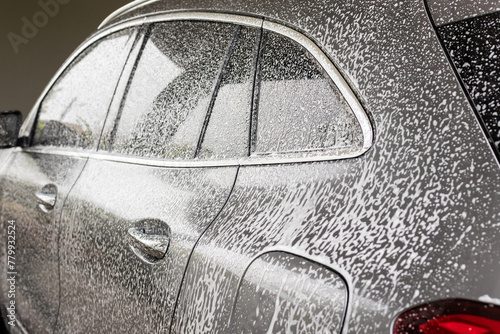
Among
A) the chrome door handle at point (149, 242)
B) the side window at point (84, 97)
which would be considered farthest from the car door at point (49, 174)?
the chrome door handle at point (149, 242)

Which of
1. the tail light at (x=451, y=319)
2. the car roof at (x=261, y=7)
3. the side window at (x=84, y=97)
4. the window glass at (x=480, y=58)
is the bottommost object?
the tail light at (x=451, y=319)

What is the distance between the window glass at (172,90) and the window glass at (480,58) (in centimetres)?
65

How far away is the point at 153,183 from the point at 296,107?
1.70ft

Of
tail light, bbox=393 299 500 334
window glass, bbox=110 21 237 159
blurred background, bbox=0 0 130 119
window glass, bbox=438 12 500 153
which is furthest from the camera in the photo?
blurred background, bbox=0 0 130 119

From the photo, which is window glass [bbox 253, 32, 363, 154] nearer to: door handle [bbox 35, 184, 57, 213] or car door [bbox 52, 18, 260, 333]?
car door [bbox 52, 18, 260, 333]

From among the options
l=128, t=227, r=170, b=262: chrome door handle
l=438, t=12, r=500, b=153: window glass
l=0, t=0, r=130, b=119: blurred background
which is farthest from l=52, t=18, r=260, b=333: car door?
l=0, t=0, r=130, b=119: blurred background

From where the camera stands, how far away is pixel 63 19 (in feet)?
27.1

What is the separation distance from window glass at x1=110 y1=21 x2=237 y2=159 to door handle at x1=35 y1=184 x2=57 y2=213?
0.35m

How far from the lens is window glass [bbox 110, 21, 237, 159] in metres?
1.58

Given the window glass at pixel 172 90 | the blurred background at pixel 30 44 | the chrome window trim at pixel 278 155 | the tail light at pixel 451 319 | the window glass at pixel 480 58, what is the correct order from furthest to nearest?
1. the blurred background at pixel 30 44
2. the window glass at pixel 172 90
3. the chrome window trim at pixel 278 155
4. the window glass at pixel 480 58
5. the tail light at pixel 451 319

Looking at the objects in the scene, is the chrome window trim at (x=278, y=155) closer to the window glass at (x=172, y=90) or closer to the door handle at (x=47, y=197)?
the window glass at (x=172, y=90)

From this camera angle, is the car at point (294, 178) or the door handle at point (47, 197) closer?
the car at point (294, 178)

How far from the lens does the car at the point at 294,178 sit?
92cm

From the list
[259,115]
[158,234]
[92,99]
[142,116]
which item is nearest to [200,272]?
[158,234]
